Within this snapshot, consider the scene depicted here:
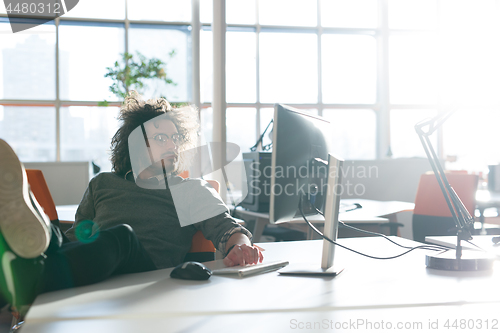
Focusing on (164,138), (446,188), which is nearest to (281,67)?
(164,138)

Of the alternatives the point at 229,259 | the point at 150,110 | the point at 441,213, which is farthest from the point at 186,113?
the point at 441,213

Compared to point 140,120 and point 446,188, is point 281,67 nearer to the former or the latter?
point 140,120

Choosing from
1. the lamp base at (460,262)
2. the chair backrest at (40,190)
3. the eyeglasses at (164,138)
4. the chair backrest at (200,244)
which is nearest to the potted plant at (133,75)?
the chair backrest at (40,190)

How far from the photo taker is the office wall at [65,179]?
3324mm

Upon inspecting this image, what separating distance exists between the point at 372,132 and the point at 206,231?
5.65m

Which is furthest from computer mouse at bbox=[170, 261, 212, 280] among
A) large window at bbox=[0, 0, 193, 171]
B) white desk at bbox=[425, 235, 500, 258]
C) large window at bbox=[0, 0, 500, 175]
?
large window at bbox=[0, 0, 193, 171]

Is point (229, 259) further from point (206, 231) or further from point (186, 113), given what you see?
point (186, 113)

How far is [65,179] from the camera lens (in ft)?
11.0

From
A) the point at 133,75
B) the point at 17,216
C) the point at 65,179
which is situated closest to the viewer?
the point at 17,216

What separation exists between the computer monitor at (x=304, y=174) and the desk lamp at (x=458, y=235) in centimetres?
27

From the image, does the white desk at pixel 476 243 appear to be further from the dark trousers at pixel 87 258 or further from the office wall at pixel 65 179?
the office wall at pixel 65 179

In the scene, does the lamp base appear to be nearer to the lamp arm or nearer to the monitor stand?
the lamp arm

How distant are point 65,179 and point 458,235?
3.11 metres

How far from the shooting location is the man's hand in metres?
1.10
